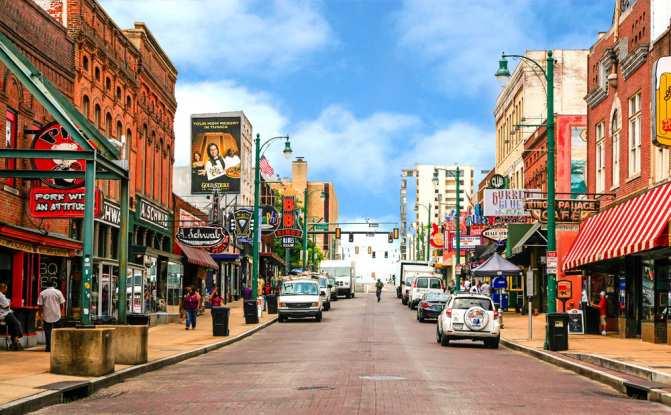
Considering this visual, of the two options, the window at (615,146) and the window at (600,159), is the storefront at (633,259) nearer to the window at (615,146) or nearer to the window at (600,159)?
the window at (615,146)

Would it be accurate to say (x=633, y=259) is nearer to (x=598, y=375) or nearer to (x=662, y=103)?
(x=662, y=103)

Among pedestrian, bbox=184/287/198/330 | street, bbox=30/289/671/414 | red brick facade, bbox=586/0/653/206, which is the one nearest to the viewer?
street, bbox=30/289/671/414

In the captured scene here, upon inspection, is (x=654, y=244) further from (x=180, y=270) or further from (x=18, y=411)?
(x=180, y=270)

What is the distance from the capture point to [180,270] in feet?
164

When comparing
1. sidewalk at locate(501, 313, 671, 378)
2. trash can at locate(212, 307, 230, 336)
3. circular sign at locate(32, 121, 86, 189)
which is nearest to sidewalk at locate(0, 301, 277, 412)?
trash can at locate(212, 307, 230, 336)

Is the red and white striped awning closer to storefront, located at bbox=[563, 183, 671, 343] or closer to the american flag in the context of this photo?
storefront, located at bbox=[563, 183, 671, 343]

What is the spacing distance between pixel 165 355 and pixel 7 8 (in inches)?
372

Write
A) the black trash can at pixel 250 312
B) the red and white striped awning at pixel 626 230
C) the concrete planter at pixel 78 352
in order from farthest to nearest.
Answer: the black trash can at pixel 250 312, the red and white striped awning at pixel 626 230, the concrete planter at pixel 78 352

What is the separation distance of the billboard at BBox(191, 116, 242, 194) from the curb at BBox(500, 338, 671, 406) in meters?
53.3

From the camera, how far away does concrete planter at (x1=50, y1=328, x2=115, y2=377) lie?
17.9 m

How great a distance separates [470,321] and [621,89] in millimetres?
10916

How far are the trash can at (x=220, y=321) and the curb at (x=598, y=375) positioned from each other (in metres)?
9.65

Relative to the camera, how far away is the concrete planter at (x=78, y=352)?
1789 cm

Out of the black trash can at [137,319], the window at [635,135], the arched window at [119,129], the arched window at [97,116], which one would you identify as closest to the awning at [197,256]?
the arched window at [119,129]
